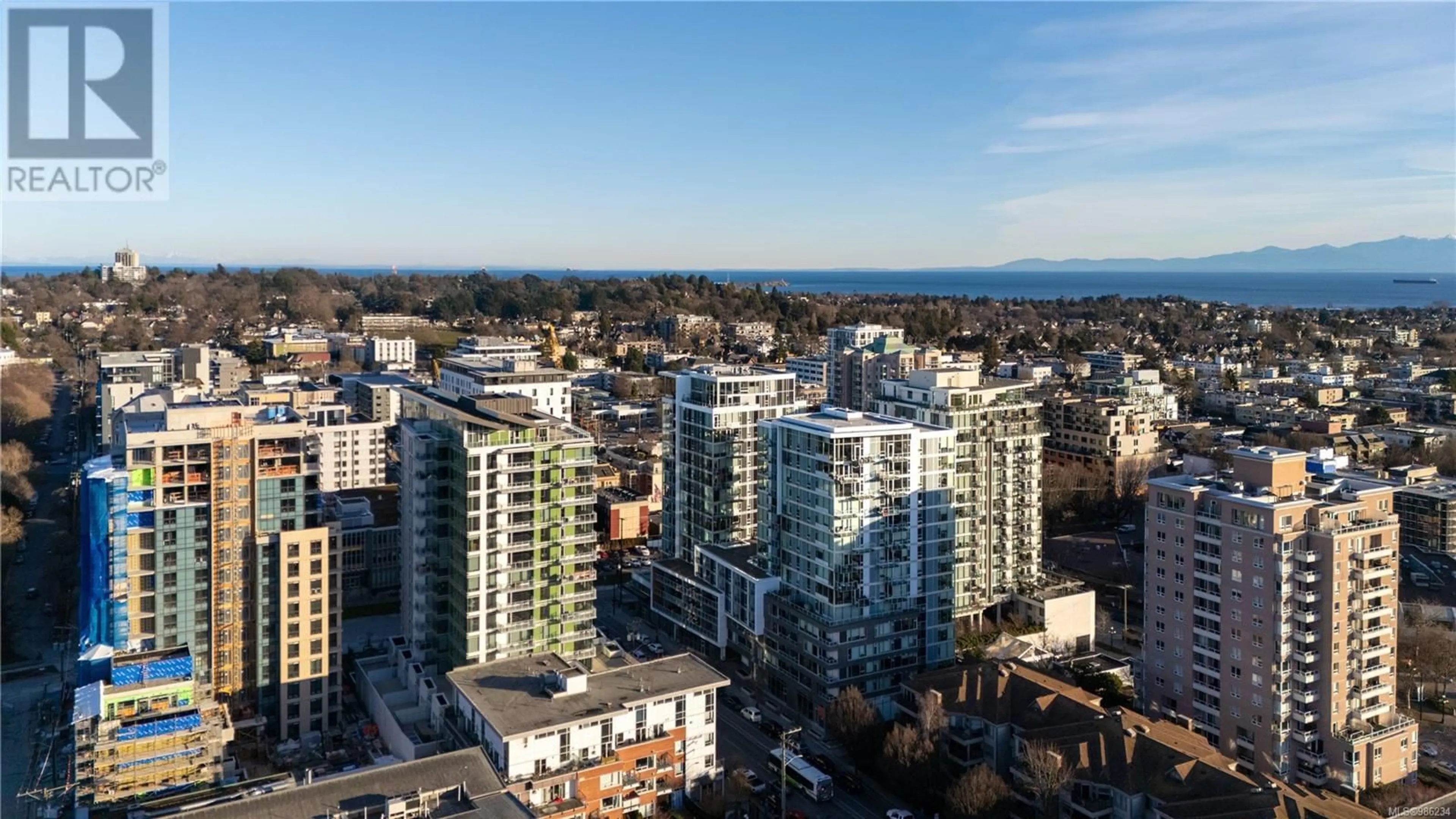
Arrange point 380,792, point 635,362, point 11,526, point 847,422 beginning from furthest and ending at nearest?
point 635,362 < point 11,526 < point 847,422 < point 380,792

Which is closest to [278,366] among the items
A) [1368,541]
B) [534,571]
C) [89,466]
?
[89,466]

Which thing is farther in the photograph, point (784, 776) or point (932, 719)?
point (932, 719)

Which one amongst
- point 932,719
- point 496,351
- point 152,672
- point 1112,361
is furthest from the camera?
point 1112,361

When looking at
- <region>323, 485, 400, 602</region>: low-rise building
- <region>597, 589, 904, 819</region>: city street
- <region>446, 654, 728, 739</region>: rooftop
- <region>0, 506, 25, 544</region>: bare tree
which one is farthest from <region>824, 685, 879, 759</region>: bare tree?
<region>0, 506, 25, 544</region>: bare tree

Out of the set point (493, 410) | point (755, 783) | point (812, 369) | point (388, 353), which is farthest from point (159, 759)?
point (388, 353)

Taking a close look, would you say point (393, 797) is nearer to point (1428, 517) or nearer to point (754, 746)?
point (754, 746)

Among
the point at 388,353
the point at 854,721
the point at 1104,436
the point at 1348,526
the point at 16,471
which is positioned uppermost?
the point at 388,353
